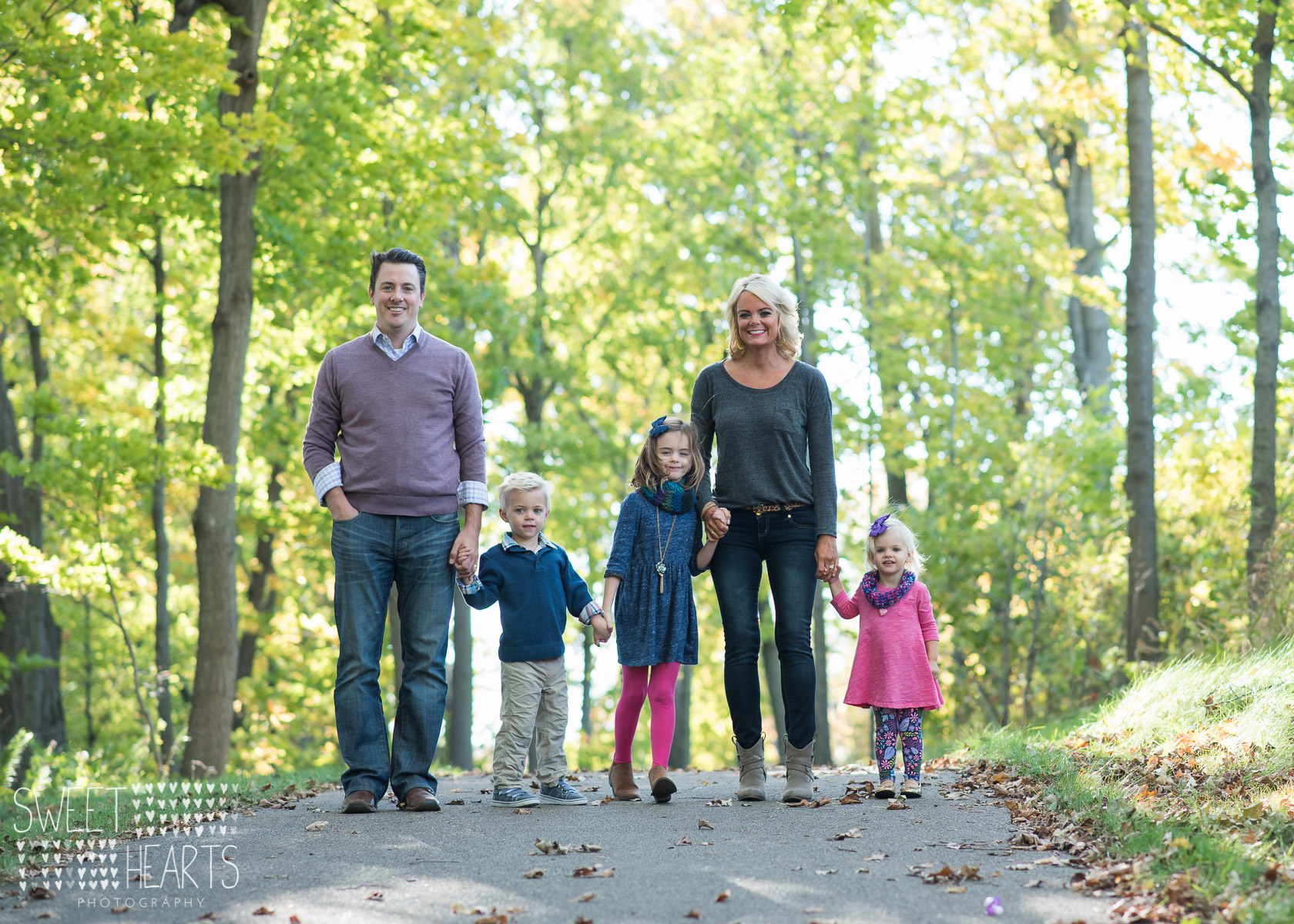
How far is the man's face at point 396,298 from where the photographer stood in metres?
5.69

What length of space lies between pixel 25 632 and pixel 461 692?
5.77 meters

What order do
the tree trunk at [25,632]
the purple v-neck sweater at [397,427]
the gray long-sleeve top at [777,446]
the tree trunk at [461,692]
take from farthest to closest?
the tree trunk at [461,692]
the tree trunk at [25,632]
the gray long-sleeve top at [777,446]
the purple v-neck sweater at [397,427]

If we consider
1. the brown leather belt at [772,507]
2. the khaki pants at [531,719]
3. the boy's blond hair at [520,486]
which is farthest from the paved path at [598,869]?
the boy's blond hair at [520,486]

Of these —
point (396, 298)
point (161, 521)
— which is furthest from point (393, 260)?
point (161, 521)

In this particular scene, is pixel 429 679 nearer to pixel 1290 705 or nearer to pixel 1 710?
pixel 1290 705

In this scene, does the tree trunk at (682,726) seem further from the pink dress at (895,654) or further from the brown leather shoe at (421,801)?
the brown leather shoe at (421,801)

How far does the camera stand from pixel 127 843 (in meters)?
4.89

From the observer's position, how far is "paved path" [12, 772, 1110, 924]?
11.8 feet

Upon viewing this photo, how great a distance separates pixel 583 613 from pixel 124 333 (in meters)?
13.8

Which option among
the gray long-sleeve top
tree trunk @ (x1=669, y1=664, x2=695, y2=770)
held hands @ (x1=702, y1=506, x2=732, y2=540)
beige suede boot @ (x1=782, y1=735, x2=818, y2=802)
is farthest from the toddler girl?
tree trunk @ (x1=669, y1=664, x2=695, y2=770)

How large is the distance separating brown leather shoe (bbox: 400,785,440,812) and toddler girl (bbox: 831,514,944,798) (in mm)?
2141

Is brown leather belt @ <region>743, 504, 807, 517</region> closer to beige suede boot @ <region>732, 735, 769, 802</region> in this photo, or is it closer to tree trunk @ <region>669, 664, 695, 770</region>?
beige suede boot @ <region>732, 735, 769, 802</region>

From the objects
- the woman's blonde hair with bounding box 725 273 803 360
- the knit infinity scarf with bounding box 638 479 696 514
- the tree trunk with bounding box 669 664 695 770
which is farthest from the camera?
the tree trunk with bounding box 669 664 695 770

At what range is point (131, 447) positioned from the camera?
10336 mm
